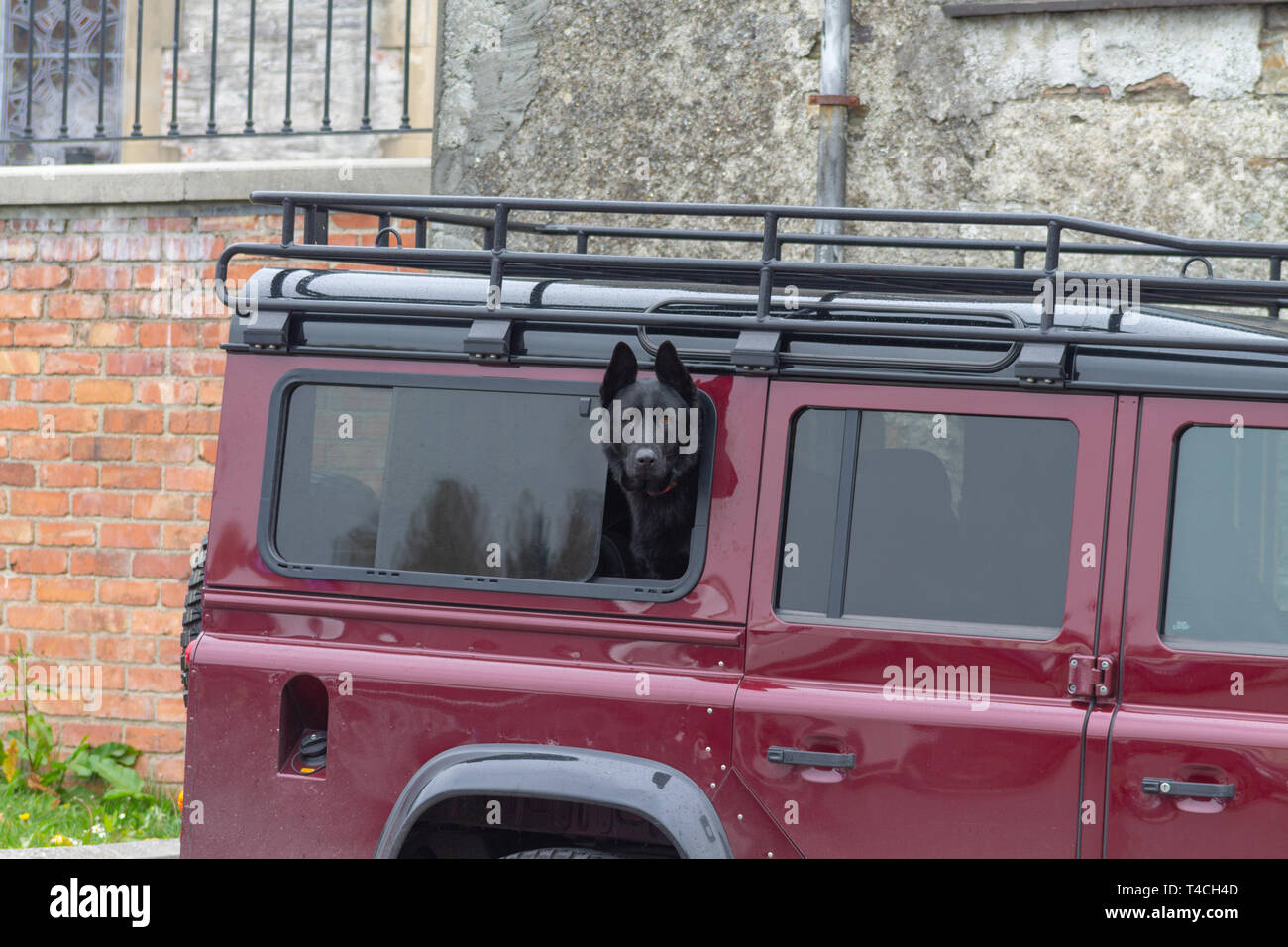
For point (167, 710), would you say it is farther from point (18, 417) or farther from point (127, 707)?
point (18, 417)

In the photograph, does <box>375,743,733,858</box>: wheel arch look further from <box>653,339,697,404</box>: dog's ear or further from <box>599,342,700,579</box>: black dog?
<box>653,339,697,404</box>: dog's ear

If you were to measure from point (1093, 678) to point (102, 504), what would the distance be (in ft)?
17.5

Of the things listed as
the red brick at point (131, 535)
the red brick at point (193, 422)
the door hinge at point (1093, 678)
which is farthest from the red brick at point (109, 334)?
the door hinge at point (1093, 678)

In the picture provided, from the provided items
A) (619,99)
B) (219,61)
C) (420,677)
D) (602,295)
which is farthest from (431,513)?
(219,61)

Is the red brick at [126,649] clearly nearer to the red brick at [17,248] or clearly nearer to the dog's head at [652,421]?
the red brick at [17,248]

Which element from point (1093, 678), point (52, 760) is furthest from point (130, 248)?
point (1093, 678)

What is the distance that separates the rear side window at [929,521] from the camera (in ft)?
10.00

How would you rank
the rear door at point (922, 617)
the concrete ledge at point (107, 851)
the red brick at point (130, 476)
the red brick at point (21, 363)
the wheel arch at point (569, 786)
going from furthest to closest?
the red brick at point (21, 363)
the red brick at point (130, 476)
the concrete ledge at point (107, 851)
the wheel arch at point (569, 786)
the rear door at point (922, 617)

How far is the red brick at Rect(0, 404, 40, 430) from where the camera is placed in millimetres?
6961

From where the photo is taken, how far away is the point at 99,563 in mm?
6824

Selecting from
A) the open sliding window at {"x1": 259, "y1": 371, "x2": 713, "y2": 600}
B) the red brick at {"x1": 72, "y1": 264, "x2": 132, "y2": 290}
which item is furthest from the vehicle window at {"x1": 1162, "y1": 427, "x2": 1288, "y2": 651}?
the red brick at {"x1": 72, "y1": 264, "x2": 132, "y2": 290}

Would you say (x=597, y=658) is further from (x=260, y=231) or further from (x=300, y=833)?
(x=260, y=231)

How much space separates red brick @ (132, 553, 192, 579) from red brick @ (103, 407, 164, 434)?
61 centimetres

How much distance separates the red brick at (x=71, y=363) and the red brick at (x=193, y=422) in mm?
514
